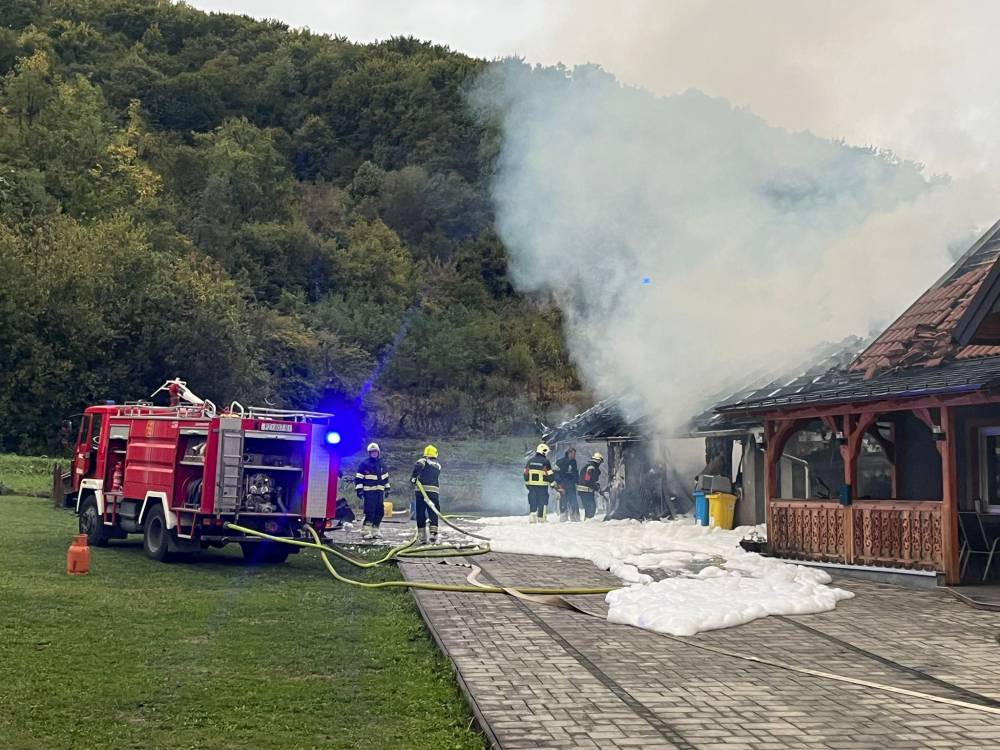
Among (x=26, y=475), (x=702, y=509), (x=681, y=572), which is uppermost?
(x=26, y=475)

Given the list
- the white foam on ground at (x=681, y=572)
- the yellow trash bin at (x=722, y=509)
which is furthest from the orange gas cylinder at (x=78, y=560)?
the yellow trash bin at (x=722, y=509)

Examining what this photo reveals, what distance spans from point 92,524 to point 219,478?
3994 mm

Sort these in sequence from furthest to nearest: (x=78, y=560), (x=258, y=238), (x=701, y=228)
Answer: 1. (x=258, y=238)
2. (x=701, y=228)
3. (x=78, y=560)

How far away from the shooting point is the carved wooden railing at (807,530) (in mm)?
15148

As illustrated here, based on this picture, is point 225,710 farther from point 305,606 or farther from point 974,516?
point 974,516

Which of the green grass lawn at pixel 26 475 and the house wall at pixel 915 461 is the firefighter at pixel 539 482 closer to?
the house wall at pixel 915 461

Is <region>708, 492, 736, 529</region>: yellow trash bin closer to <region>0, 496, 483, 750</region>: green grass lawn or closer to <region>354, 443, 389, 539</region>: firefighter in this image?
<region>354, 443, 389, 539</region>: firefighter

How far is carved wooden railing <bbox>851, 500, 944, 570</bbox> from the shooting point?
1342 cm

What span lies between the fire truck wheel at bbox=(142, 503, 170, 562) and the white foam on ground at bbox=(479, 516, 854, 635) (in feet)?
18.6

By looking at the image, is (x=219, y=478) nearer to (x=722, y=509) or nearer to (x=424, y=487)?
(x=424, y=487)

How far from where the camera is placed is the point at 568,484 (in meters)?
25.5

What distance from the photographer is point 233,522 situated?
47.8ft

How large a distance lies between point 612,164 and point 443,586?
2079 centimetres

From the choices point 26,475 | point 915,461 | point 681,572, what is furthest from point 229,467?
point 26,475
